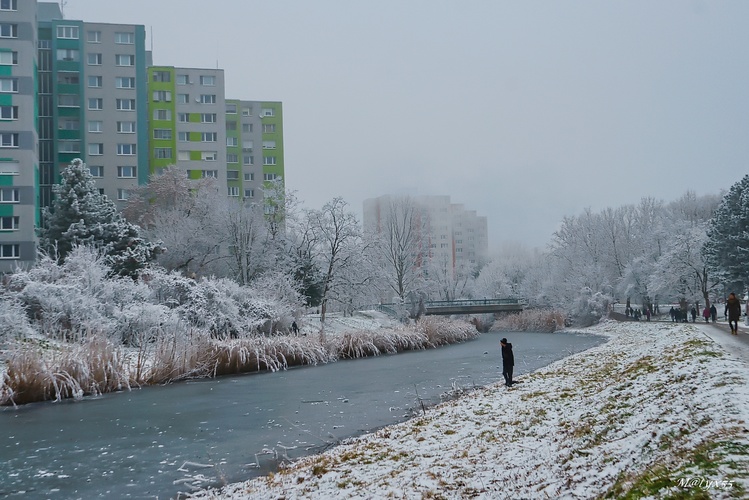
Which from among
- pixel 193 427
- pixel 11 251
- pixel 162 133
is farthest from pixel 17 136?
pixel 193 427

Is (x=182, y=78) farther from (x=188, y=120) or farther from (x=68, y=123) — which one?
(x=68, y=123)

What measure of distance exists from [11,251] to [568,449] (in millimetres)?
57084

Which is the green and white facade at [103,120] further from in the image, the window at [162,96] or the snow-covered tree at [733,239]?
the snow-covered tree at [733,239]

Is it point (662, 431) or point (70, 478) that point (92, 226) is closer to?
point (70, 478)

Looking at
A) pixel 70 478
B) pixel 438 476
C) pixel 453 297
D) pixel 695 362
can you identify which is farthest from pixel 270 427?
pixel 453 297

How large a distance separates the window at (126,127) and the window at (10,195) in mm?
17886

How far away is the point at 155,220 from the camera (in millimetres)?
61875

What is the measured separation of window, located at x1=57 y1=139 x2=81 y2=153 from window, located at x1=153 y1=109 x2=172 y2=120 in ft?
37.3

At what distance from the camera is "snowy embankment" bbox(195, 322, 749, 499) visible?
22.6ft

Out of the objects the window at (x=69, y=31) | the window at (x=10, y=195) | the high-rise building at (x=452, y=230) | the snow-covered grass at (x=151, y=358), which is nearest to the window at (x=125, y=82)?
the window at (x=69, y=31)

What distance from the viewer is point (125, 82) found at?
73688 millimetres

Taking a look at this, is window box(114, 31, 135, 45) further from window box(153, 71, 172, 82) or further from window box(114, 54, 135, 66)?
window box(153, 71, 172, 82)

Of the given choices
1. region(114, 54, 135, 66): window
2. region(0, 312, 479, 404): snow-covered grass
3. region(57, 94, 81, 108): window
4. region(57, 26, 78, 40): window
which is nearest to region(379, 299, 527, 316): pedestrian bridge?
region(0, 312, 479, 404): snow-covered grass

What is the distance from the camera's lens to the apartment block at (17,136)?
56531 mm
